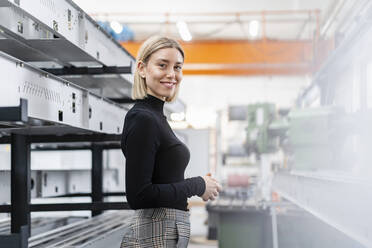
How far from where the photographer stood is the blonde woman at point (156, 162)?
1.51 metres

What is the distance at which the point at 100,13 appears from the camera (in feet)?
26.6

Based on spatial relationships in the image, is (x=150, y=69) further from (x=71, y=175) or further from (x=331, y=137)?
A: (x=71, y=175)

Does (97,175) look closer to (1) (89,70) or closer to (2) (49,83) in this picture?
(1) (89,70)

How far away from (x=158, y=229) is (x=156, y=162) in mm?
231

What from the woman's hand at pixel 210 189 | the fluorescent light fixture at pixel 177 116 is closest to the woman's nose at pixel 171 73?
the woman's hand at pixel 210 189

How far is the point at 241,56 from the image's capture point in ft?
28.1

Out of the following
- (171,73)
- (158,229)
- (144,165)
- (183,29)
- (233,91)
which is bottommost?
(158,229)

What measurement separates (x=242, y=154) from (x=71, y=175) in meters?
5.32

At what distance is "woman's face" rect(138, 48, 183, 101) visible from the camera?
5.44ft

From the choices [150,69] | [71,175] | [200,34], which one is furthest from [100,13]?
[150,69]

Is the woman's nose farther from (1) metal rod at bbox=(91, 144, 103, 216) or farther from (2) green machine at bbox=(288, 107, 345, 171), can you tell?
(1) metal rod at bbox=(91, 144, 103, 216)

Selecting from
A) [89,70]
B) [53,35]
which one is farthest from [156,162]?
[89,70]

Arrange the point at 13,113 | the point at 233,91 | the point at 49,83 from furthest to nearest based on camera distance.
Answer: the point at 233,91 → the point at 49,83 → the point at 13,113

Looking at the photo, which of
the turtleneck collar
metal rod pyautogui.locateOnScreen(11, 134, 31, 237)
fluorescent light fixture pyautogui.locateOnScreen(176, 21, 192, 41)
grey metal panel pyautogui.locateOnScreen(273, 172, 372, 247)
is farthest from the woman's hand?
fluorescent light fixture pyautogui.locateOnScreen(176, 21, 192, 41)
